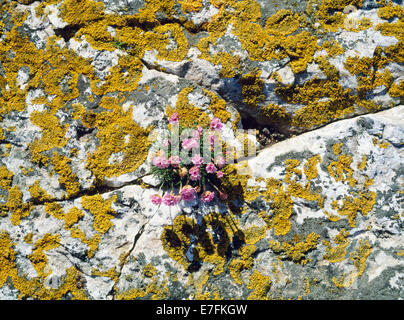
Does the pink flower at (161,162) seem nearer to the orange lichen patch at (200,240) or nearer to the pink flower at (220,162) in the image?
the pink flower at (220,162)

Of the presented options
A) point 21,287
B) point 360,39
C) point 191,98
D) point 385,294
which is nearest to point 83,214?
point 21,287

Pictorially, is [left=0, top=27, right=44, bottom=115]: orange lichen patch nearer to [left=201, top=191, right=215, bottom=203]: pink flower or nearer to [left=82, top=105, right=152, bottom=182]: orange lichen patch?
[left=82, top=105, right=152, bottom=182]: orange lichen patch

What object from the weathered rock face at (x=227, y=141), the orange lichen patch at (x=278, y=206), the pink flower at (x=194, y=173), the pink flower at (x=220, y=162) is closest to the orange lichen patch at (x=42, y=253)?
the weathered rock face at (x=227, y=141)

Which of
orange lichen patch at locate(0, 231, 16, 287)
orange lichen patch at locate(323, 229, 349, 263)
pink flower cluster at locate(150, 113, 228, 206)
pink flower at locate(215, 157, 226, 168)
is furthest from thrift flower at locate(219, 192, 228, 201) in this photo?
orange lichen patch at locate(0, 231, 16, 287)

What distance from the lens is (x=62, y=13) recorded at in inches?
209

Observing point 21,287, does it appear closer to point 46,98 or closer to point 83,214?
point 83,214

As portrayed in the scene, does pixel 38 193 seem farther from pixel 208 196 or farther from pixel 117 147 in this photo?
pixel 208 196

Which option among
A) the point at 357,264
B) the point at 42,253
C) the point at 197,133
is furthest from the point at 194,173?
the point at 357,264

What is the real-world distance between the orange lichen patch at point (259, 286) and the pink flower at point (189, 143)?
6.65ft

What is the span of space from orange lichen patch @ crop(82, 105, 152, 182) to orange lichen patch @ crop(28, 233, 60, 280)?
106 cm

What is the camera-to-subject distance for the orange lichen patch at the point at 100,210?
15.7 ft

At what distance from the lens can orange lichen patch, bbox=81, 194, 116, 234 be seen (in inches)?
188

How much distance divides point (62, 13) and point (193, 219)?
3904 millimetres

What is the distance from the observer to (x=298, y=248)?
4711 mm
